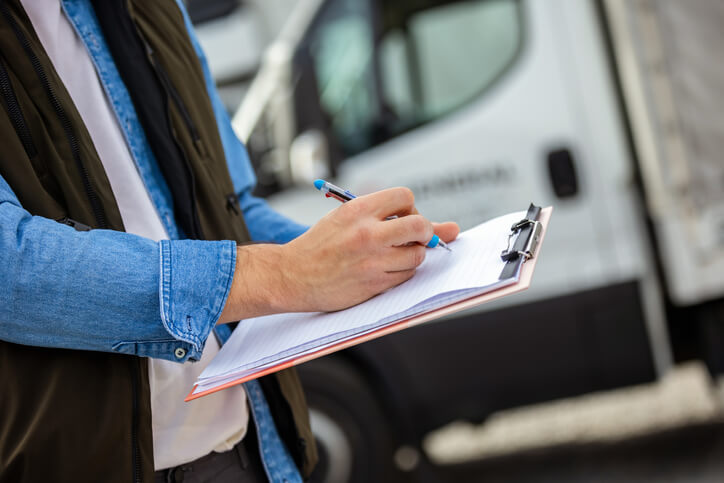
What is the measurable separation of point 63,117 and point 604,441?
143 inches

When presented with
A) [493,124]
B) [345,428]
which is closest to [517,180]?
[493,124]

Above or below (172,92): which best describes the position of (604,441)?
below

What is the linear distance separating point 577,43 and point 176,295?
2.68 metres

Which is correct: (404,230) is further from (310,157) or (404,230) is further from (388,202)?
(310,157)

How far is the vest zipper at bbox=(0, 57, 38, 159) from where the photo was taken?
916mm

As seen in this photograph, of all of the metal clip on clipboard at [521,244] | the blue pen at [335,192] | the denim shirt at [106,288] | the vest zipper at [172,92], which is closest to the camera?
the denim shirt at [106,288]

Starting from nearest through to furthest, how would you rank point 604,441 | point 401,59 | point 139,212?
point 139,212 < point 401,59 < point 604,441

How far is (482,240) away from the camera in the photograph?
43.9 inches

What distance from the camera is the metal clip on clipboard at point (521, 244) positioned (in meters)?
0.92

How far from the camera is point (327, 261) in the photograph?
93cm

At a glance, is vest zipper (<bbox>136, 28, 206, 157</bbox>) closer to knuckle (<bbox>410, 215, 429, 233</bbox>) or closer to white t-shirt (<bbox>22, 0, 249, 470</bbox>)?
white t-shirt (<bbox>22, 0, 249, 470</bbox>)

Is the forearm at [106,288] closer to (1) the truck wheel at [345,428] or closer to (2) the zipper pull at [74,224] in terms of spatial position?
(2) the zipper pull at [74,224]

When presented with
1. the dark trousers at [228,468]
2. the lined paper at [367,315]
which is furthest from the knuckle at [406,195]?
the dark trousers at [228,468]

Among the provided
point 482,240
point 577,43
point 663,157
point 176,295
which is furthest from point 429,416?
point 176,295
